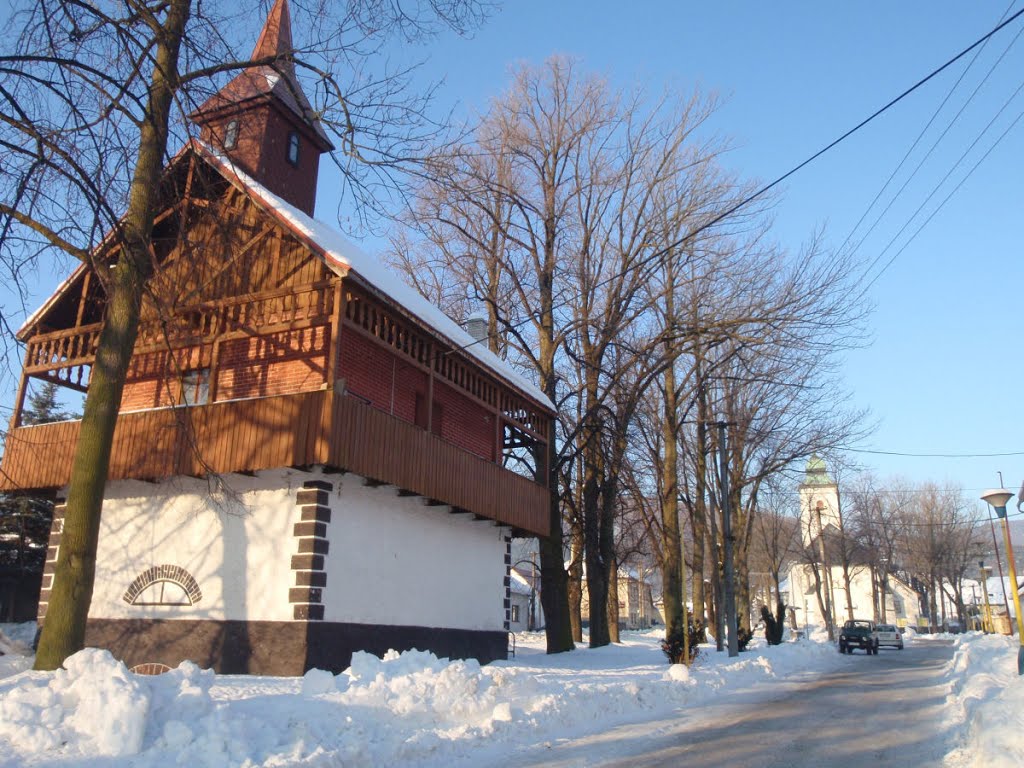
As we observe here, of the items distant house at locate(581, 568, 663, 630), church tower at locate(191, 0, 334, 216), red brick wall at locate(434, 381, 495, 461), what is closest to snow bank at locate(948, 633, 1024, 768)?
red brick wall at locate(434, 381, 495, 461)

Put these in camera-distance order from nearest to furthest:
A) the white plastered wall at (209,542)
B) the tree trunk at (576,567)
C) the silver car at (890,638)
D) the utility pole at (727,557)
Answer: the white plastered wall at (209,542) → the utility pole at (727,557) → the tree trunk at (576,567) → the silver car at (890,638)

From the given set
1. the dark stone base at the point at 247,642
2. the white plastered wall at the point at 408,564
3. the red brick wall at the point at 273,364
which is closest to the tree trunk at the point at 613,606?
the white plastered wall at the point at 408,564

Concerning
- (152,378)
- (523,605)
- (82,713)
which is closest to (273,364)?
(152,378)

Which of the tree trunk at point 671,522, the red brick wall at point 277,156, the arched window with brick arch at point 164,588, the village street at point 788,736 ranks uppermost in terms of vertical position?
the red brick wall at point 277,156

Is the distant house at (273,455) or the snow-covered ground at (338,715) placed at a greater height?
the distant house at (273,455)

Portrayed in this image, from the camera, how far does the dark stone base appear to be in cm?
1448

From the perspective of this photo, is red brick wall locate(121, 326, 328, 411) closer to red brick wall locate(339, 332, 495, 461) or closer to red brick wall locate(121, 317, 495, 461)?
red brick wall locate(121, 317, 495, 461)

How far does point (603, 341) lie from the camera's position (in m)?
25.0

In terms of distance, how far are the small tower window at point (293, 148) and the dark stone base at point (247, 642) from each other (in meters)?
12.0

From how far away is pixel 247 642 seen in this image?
14.9 meters

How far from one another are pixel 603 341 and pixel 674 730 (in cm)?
1577

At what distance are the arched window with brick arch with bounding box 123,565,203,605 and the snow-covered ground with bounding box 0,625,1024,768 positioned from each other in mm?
2862

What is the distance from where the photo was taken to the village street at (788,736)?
8.32 metres

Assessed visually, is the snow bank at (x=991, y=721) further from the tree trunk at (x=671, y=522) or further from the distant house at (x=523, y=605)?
the distant house at (x=523, y=605)
